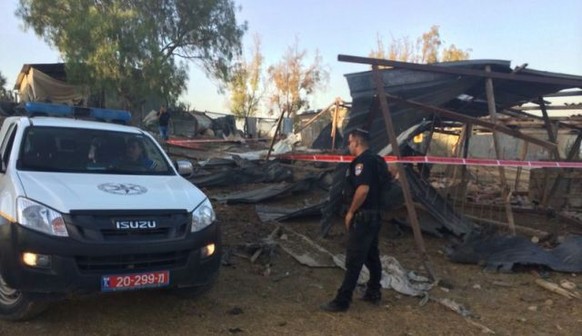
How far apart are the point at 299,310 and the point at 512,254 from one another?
308 cm

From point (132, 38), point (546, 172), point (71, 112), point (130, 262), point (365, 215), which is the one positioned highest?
point (132, 38)

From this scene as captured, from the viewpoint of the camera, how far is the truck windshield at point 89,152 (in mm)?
4852

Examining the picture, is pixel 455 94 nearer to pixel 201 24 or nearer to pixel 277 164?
pixel 277 164

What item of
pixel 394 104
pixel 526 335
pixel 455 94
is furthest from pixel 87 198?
pixel 455 94

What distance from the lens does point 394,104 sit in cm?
726

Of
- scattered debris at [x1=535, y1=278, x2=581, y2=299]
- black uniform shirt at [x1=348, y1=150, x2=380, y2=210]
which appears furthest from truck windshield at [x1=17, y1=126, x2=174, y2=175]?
scattered debris at [x1=535, y1=278, x2=581, y2=299]

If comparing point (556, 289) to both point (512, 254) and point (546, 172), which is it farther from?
point (546, 172)

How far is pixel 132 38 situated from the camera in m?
27.8

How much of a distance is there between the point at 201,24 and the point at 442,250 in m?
27.5

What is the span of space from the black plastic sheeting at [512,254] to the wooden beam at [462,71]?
7.05 ft

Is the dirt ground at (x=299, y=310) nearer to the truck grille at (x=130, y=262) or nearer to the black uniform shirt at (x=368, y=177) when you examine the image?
the truck grille at (x=130, y=262)

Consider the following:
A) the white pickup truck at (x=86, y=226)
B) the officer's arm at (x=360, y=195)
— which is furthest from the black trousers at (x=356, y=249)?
the white pickup truck at (x=86, y=226)

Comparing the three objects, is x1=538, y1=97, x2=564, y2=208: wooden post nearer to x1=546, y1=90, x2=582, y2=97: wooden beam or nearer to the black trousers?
x1=546, y1=90, x2=582, y2=97: wooden beam

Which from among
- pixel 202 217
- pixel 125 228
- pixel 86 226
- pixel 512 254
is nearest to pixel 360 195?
pixel 202 217
